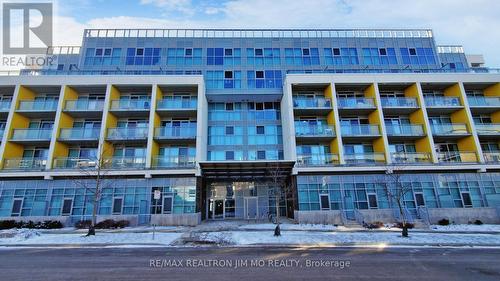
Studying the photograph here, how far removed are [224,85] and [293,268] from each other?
26.1 metres

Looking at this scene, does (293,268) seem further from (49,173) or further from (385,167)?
(49,173)

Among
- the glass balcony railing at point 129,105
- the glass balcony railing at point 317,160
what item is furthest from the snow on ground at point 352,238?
the glass balcony railing at point 129,105

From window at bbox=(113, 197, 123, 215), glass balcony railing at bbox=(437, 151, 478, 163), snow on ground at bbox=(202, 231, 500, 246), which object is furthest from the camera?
glass balcony railing at bbox=(437, 151, 478, 163)

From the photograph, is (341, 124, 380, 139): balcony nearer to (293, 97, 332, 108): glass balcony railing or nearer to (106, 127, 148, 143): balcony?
(293, 97, 332, 108): glass balcony railing

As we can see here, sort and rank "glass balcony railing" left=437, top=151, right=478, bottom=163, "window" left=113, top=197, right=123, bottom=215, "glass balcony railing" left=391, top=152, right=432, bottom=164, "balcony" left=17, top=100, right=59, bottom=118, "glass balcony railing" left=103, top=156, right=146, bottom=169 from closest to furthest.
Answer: "window" left=113, top=197, right=123, bottom=215
"glass balcony railing" left=103, top=156, right=146, bottom=169
"glass balcony railing" left=391, top=152, right=432, bottom=164
"glass balcony railing" left=437, top=151, right=478, bottom=163
"balcony" left=17, top=100, right=59, bottom=118

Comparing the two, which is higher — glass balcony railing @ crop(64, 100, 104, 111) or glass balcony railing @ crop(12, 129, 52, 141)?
glass balcony railing @ crop(64, 100, 104, 111)

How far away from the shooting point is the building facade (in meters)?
23.7

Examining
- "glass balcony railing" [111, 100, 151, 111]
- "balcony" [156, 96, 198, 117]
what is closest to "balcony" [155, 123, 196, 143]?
"balcony" [156, 96, 198, 117]

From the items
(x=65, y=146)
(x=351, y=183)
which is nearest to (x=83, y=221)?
(x=65, y=146)

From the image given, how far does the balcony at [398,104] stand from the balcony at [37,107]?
A: 35466 millimetres

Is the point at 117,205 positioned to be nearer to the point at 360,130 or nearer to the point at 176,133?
the point at 176,133

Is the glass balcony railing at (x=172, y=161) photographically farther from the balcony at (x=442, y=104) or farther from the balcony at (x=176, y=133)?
the balcony at (x=442, y=104)

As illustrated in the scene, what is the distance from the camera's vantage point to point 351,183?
24.6m

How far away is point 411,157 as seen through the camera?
25422mm
